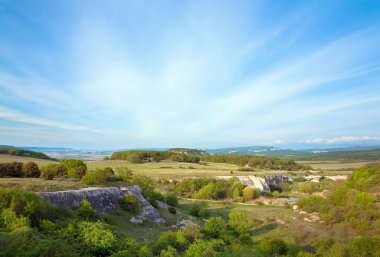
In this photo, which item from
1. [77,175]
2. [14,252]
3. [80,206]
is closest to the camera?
[14,252]

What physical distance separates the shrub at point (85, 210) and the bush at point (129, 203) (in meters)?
5.62

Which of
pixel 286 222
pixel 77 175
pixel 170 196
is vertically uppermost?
pixel 77 175

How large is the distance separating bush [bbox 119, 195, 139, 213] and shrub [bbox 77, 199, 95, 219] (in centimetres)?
562

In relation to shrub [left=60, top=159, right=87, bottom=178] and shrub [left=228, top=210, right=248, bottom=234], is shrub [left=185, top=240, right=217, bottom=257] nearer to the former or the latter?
shrub [left=228, top=210, right=248, bottom=234]

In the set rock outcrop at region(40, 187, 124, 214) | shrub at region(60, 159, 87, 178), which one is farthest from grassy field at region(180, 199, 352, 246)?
shrub at region(60, 159, 87, 178)

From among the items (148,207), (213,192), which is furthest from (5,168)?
(213,192)

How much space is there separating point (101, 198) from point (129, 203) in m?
3.34

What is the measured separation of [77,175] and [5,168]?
25.6 ft

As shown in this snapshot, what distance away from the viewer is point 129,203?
29.9 metres

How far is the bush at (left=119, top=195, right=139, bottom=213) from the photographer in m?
29.5

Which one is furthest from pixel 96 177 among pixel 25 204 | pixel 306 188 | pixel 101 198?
pixel 306 188

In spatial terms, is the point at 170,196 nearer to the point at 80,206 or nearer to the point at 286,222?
the point at 286,222

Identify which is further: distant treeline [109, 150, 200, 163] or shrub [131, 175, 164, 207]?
distant treeline [109, 150, 200, 163]

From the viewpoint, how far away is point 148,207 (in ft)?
106
